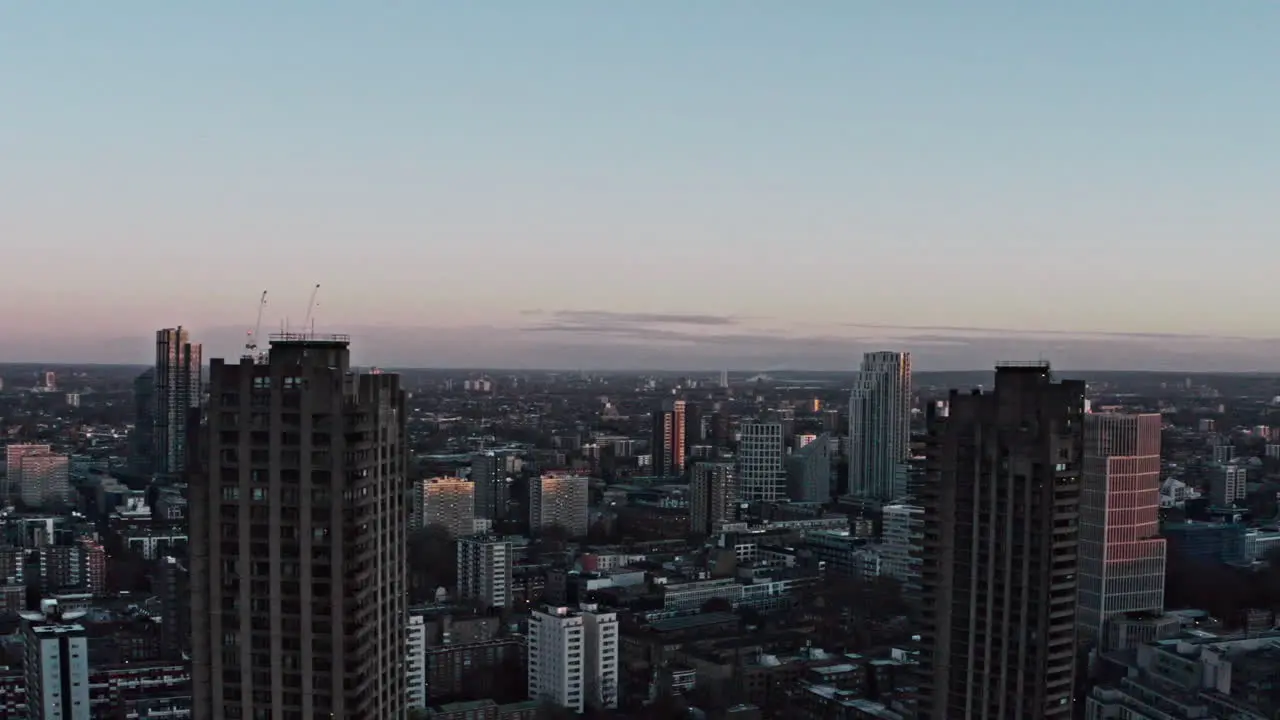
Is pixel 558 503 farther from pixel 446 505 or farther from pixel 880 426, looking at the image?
pixel 880 426

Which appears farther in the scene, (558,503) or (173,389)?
(173,389)

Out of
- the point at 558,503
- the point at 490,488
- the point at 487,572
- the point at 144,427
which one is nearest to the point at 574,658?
the point at 487,572

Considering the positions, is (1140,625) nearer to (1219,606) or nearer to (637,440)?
(1219,606)

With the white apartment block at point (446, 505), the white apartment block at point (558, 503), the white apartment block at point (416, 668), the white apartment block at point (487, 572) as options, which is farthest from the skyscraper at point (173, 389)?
the white apartment block at point (416, 668)

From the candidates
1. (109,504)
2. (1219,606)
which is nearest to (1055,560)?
(1219,606)

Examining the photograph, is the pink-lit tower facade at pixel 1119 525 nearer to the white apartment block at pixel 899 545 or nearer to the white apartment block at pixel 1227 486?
the white apartment block at pixel 899 545

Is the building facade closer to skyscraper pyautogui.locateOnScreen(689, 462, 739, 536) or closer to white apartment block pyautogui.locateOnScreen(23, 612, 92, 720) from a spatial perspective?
skyscraper pyautogui.locateOnScreen(689, 462, 739, 536)
